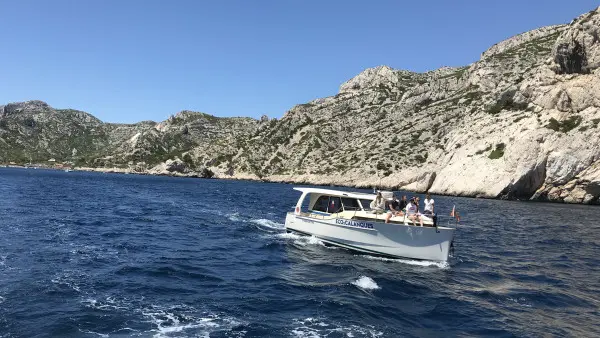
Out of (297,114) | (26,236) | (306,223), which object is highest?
(297,114)

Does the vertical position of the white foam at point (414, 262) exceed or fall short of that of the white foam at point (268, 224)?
it exceeds it

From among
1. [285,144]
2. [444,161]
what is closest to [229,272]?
[444,161]

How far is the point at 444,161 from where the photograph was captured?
324 feet

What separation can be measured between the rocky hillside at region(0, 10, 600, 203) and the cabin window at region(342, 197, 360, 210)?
2345 inches

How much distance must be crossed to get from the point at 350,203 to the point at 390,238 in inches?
198

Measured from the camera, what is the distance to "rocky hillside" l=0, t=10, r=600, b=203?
74.9 m

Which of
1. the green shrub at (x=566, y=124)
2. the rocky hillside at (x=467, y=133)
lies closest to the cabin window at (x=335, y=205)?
the rocky hillside at (x=467, y=133)

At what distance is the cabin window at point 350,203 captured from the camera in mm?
27367

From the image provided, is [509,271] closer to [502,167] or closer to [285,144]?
[502,167]

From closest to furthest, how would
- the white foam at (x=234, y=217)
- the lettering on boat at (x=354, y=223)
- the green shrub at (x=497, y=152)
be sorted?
the lettering on boat at (x=354, y=223) < the white foam at (x=234, y=217) < the green shrub at (x=497, y=152)

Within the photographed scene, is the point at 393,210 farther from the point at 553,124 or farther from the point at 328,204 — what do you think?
the point at 553,124

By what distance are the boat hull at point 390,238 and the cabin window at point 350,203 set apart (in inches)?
77.1

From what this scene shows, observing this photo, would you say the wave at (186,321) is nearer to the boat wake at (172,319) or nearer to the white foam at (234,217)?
the boat wake at (172,319)

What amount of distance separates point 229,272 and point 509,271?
583 inches
